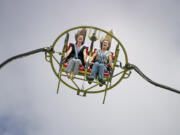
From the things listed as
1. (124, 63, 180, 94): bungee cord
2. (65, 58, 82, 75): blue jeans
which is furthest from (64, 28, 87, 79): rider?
(124, 63, 180, 94): bungee cord

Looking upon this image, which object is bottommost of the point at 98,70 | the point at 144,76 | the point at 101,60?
the point at 98,70

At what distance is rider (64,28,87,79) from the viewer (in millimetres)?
14441

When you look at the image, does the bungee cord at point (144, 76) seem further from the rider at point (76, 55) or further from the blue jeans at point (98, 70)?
the rider at point (76, 55)

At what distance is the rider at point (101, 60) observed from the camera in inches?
577

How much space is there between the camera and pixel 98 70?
14797 mm

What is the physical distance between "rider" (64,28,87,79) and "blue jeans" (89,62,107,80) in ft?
2.03

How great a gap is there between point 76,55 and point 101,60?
115cm

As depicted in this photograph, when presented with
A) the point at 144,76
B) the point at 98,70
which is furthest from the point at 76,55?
the point at 144,76

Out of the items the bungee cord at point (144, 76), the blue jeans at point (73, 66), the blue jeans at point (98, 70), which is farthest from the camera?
the blue jeans at point (98, 70)

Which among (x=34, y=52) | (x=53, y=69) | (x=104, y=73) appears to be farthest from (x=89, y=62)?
(x=34, y=52)

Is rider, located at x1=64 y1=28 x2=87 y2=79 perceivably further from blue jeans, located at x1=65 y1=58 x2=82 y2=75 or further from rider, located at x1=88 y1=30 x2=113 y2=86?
rider, located at x1=88 y1=30 x2=113 y2=86

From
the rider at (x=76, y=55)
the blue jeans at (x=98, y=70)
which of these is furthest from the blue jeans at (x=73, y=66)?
the blue jeans at (x=98, y=70)

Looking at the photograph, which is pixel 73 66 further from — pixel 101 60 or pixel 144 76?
pixel 144 76

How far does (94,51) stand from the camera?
16000 mm
